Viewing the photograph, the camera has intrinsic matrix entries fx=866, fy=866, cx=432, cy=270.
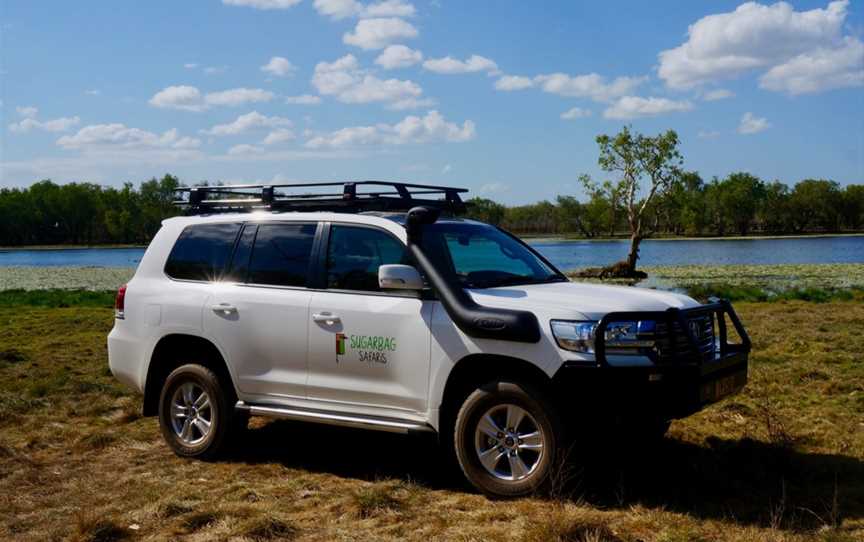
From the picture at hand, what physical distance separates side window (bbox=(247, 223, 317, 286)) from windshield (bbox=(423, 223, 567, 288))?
99 cm

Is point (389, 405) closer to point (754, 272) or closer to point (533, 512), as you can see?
point (533, 512)

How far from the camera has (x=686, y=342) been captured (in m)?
5.50

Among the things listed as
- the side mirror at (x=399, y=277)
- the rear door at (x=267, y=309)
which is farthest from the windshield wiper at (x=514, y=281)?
the rear door at (x=267, y=309)

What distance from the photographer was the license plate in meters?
5.52

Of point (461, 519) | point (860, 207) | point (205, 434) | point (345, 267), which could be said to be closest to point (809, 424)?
point (461, 519)

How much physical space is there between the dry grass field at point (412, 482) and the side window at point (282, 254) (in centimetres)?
146

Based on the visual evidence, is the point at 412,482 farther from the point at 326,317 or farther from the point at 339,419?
the point at 326,317

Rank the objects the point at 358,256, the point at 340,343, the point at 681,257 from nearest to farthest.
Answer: the point at 340,343 < the point at 358,256 < the point at 681,257

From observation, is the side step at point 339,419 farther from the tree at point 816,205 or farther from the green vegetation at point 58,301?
the tree at point 816,205

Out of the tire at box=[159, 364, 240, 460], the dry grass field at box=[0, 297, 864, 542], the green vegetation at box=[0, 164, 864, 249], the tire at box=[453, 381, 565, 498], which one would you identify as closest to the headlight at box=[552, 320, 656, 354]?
the tire at box=[453, 381, 565, 498]

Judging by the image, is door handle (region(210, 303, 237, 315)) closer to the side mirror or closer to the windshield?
the side mirror

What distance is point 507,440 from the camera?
5.54 metres

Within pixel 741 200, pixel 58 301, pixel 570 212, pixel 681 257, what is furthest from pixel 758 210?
pixel 58 301

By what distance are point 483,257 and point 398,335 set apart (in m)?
0.96
